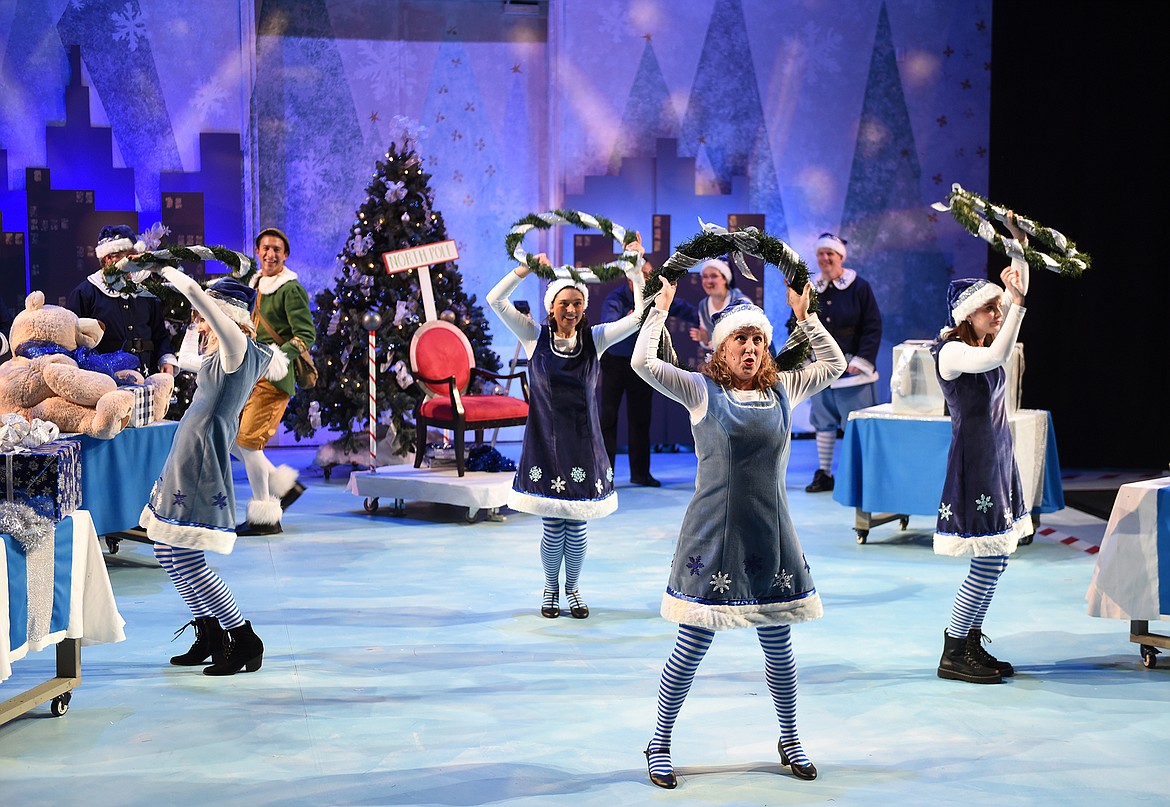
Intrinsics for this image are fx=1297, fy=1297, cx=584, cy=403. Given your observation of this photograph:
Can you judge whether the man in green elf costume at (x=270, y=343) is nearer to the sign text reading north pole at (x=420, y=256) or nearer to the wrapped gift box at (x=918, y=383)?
the sign text reading north pole at (x=420, y=256)

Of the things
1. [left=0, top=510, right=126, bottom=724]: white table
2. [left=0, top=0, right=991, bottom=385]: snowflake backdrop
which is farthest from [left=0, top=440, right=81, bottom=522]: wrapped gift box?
[left=0, top=0, right=991, bottom=385]: snowflake backdrop

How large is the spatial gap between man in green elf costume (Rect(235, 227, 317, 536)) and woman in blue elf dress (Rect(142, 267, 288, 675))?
7.93 ft

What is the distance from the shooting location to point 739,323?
369cm

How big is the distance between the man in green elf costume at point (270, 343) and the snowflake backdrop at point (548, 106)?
362cm

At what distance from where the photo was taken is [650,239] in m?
11.1

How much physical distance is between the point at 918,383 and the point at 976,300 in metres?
2.40

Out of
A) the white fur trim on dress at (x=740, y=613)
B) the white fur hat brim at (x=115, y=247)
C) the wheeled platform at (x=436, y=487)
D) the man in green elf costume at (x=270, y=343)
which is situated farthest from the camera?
the wheeled platform at (x=436, y=487)

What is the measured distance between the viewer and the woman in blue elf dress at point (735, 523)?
3611 millimetres

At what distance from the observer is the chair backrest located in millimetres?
8430

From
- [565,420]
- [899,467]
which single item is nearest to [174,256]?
[565,420]

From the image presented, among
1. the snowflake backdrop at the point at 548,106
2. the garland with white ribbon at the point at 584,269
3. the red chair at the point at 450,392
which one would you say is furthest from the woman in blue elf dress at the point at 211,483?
the snowflake backdrop at the point at 548,106

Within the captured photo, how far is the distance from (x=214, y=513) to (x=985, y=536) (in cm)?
276

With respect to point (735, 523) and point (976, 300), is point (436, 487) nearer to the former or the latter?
point (976, 300)

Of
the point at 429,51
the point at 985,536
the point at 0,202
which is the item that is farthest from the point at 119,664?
the point at 429,51
